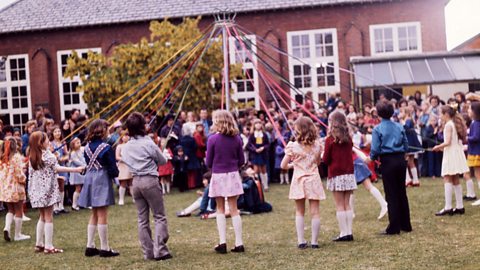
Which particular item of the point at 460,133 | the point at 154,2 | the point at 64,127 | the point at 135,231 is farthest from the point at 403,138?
the point at 154,2

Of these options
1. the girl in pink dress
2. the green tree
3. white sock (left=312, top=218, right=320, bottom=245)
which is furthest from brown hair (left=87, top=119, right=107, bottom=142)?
the green tree

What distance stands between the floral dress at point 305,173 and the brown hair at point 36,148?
11.1 feet

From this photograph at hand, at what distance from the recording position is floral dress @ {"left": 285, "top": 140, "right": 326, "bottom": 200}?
8.86 meters

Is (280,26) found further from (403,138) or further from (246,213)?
(403,138)

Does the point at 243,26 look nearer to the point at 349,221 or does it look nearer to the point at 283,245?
the point at 349,221

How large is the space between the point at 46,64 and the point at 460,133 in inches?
909

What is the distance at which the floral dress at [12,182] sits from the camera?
10875mm

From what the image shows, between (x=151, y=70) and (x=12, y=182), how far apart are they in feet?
40.9

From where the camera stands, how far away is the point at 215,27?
12.4 m

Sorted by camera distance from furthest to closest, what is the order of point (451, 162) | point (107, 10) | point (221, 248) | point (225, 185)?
point (107, 10) → point (451, 162) → point (225, 185) → point (221, 248)

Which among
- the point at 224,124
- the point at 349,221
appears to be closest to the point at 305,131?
the point at 224,124

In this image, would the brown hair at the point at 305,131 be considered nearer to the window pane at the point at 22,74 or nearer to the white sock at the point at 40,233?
the white sock at the point at 40,233

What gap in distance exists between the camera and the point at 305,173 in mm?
8930

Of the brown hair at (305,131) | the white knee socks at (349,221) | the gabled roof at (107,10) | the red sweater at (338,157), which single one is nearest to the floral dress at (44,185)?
the brown hair at (305,131)
